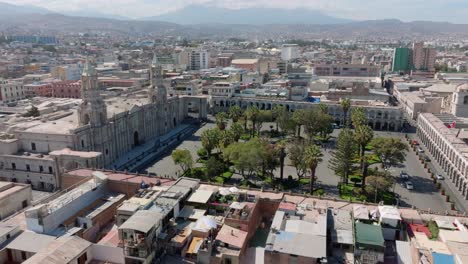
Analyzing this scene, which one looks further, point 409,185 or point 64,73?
point 64,73

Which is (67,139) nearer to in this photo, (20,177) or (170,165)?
(20,177)

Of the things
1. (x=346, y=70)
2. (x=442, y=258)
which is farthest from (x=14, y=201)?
(x=346, y=70)

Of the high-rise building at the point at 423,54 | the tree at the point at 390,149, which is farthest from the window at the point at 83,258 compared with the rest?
the high-rise building at the point at 423,54

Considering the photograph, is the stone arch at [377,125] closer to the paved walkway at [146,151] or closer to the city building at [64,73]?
the paved walkway at [146,151]

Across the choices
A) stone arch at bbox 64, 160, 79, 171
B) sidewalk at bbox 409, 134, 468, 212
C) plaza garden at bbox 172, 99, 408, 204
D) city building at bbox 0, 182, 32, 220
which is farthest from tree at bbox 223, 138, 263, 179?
sidewalk at bbox 409, 134, 468, 212

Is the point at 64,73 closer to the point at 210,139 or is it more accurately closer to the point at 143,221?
the point at 210,139

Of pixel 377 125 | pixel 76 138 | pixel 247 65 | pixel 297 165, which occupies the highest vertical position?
pixel 247 65

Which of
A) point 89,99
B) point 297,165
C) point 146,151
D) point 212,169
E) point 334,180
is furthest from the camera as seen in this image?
point 146,151

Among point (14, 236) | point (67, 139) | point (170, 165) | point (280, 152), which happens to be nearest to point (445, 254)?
point (280, 152)
